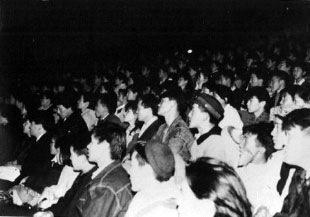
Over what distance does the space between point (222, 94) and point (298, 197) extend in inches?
41.3

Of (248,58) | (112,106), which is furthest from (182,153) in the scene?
(248,58)

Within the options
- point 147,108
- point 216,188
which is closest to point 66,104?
point 147,108

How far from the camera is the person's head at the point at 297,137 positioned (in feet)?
6.58

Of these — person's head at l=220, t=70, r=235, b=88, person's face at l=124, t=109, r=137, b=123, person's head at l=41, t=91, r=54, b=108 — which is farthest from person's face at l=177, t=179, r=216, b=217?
person's head at l=41, t=91, r=54, b=108

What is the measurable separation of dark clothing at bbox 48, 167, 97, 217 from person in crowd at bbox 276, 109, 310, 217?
0.99 meters

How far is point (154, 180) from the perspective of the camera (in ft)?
5.55

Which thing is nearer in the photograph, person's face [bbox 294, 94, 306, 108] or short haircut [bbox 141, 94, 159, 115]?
person's face [bbox 294, 94, 306, 108]

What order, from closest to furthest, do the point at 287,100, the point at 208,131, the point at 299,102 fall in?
the point at 208,131 < the point at 299,102 < the point at 287,100

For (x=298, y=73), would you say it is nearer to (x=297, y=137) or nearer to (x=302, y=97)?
(x=302, y=97)

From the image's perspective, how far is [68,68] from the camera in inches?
191

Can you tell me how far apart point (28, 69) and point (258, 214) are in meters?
3.44

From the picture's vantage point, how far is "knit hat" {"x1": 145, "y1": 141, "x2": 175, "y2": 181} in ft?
5.50

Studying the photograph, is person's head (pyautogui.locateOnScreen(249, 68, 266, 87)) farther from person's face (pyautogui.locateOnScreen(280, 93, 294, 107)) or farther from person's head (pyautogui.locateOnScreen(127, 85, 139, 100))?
person's head (pyautogui.locateOnScreen(127, 85, 139, 100))

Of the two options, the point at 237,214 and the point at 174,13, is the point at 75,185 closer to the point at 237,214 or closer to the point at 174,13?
the point at 237,214
